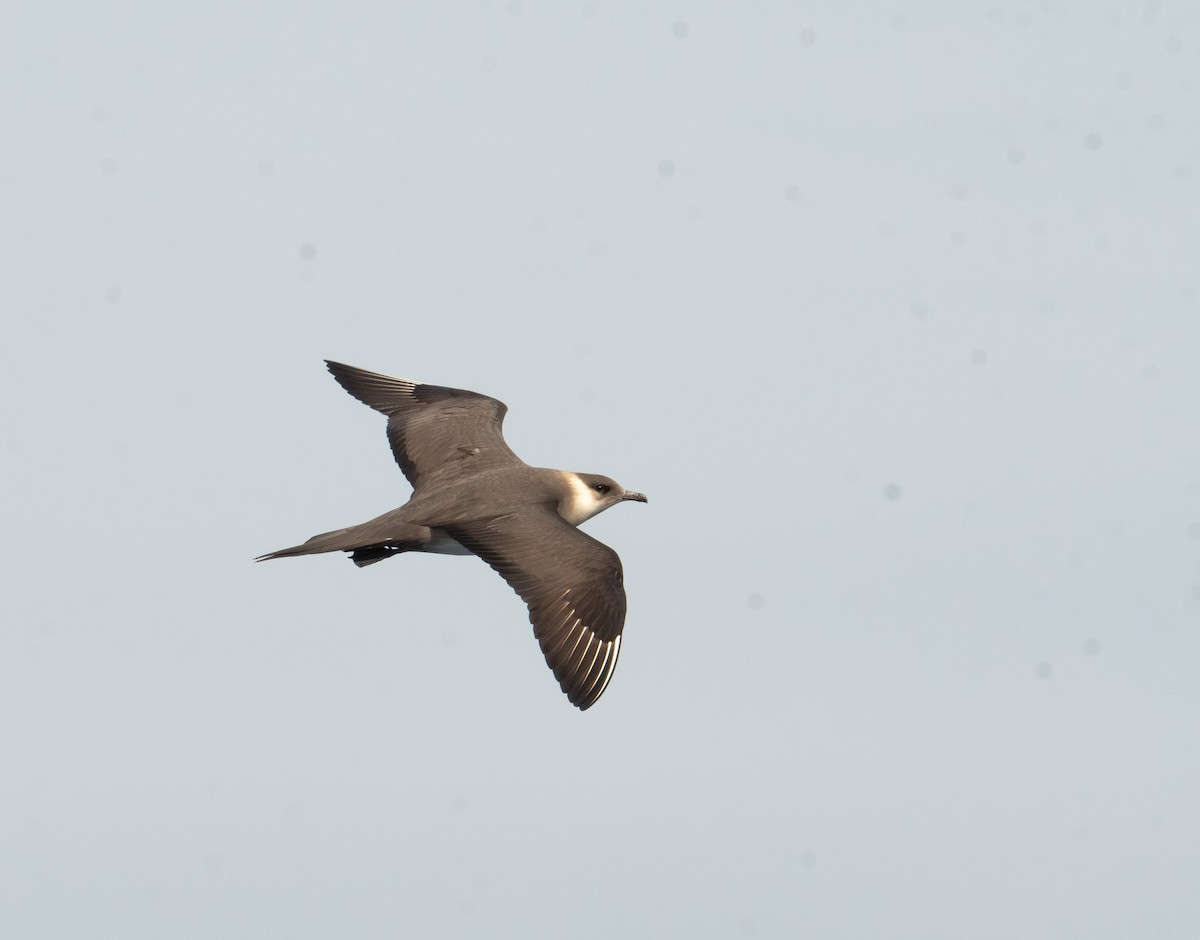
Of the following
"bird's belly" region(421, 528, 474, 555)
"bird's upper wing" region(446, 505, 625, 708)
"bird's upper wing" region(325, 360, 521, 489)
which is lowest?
"bird's upper wing" region(446, 505, 625, 708)

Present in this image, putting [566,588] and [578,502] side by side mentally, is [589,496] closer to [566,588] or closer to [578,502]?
[578,502]

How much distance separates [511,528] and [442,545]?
2.62 feet

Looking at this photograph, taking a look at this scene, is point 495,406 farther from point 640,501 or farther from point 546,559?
point 546,559

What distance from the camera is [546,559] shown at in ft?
46.3

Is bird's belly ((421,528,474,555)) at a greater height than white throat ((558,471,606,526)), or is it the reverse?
white throat ((558,471,606,526))

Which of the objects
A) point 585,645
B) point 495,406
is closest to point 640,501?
point 495,406

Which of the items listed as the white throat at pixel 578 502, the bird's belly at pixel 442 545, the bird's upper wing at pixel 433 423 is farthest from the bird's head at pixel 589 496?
the bird's belly at pixel 442 545

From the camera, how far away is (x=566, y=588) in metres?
13.9

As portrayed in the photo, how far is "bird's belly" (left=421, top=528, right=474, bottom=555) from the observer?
1494 centimetres

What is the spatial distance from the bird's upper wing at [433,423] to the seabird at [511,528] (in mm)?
16

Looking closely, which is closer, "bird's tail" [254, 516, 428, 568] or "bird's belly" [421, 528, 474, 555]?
"bird's tail" [254, 516, 428, 568]

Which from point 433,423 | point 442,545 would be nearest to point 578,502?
point 442,545

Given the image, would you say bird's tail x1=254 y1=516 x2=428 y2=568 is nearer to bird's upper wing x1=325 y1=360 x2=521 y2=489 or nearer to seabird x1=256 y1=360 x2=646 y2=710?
seabird x1=256 y1=360 x2=646 y2=710

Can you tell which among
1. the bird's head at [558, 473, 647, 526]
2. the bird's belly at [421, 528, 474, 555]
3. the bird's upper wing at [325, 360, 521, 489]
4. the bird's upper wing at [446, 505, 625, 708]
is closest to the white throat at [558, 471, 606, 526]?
the bird's head at [558, 473, 647, 526]
